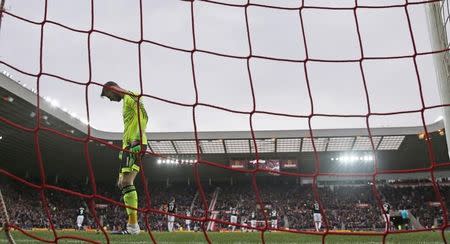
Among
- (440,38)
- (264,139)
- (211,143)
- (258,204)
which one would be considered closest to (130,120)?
(440,38)

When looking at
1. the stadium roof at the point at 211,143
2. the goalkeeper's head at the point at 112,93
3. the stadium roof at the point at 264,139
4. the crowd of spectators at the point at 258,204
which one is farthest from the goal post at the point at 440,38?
the crowd of spectators at the point at 258,204

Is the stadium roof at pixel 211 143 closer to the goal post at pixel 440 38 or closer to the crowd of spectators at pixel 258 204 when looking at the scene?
the crowd of spectators at pixel 258 204

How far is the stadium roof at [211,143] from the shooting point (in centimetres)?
2403

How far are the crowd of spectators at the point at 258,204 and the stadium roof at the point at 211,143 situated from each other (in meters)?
2.15

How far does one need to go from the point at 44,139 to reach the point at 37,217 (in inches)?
187

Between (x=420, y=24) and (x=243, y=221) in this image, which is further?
(x=243, y=221)

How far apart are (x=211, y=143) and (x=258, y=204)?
14.8 feet

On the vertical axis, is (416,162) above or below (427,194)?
above

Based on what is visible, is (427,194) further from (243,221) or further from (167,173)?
(167,173)

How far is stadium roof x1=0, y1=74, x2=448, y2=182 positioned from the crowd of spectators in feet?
7.04

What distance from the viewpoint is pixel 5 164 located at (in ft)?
107

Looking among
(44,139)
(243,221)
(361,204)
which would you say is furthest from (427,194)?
(44,139)

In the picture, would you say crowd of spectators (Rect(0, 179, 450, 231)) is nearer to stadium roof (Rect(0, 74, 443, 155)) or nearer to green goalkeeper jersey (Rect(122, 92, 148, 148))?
stadium roof (Rect(0, 74, 443, 155))

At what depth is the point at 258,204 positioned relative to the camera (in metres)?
28.3
